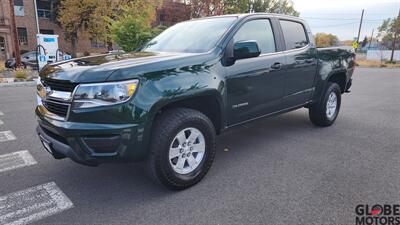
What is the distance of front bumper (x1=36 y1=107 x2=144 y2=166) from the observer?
98.7 inches

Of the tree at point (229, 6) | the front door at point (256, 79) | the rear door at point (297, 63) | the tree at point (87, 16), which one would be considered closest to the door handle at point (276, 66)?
the front door at point (256, 79)

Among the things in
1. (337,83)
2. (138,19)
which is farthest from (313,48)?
(138,19)

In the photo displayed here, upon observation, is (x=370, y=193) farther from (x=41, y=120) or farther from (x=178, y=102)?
(x=41, y=120)

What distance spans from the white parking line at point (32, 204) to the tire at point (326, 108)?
4.09 meters

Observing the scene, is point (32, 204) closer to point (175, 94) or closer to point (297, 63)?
point (175, 94)

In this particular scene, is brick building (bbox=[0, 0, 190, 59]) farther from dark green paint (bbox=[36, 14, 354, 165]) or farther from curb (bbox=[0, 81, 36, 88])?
dark green paint (bbox=[36, 14, 354, 165])

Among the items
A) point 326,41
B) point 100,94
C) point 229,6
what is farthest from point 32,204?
point 326,41

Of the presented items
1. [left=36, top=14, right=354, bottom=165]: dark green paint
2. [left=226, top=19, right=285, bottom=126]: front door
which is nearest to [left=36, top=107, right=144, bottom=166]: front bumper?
[left=36, top=14, right=354, bottom=165]: dark green paint

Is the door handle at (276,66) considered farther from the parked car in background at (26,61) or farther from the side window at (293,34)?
the parked car in background at (26,61)

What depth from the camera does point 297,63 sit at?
14.1 ft

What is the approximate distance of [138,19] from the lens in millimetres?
14227

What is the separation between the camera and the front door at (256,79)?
3422 millimetres

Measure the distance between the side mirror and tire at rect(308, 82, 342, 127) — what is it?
230cm

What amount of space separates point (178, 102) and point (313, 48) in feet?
9.41
